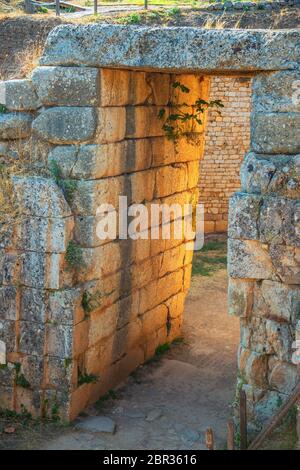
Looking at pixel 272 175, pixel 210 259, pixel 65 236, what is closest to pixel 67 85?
pixel 65 236

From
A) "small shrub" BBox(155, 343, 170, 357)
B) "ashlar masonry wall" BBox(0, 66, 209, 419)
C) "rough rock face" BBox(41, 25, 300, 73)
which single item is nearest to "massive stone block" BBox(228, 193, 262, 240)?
"rough rock face" BBox(41, 25, 300, 73)

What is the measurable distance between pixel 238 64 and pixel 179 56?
554 millimetres

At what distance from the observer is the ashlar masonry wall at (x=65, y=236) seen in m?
7.06

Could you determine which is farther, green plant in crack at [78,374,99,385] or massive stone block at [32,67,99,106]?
green plant in crack at [78,374,99,385]

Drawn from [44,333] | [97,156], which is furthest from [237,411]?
[97,156]

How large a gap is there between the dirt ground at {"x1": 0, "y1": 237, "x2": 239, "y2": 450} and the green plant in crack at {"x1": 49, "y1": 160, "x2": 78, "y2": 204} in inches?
86.7

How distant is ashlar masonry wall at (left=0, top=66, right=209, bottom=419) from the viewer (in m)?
7.06

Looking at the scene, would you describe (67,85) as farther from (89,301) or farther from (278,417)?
(278,417)

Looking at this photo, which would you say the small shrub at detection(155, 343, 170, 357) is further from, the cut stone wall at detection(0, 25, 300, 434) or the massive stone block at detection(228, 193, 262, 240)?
the massive stone block at detection(228, 193, 262, 240)

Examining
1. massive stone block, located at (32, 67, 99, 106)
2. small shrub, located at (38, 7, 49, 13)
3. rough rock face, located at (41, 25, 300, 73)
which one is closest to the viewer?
rough rock face, located at (41, 25, 300, 73)

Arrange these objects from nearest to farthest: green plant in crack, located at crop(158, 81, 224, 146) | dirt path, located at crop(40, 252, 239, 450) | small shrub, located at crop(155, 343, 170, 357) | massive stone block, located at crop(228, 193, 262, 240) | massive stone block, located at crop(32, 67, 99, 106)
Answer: massive stone block, located at crop(228, 193, 262, 240), massive stone block, located at crop(32, 67, 99, 106), dirt path, located at crop(40, 252, 239, 450), green plant in crack, located at crop(158, 81, 224, 146), small shrub, located at crop(155, 343, 170, 357)

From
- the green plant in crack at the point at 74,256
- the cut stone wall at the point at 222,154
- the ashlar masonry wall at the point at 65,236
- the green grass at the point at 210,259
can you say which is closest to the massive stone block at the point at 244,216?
the ashlar masonry wall at the point at 65,236

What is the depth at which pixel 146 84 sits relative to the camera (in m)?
7.96

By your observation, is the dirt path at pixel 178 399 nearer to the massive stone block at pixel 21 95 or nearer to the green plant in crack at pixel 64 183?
the green plant in crack at pixel 64 183
